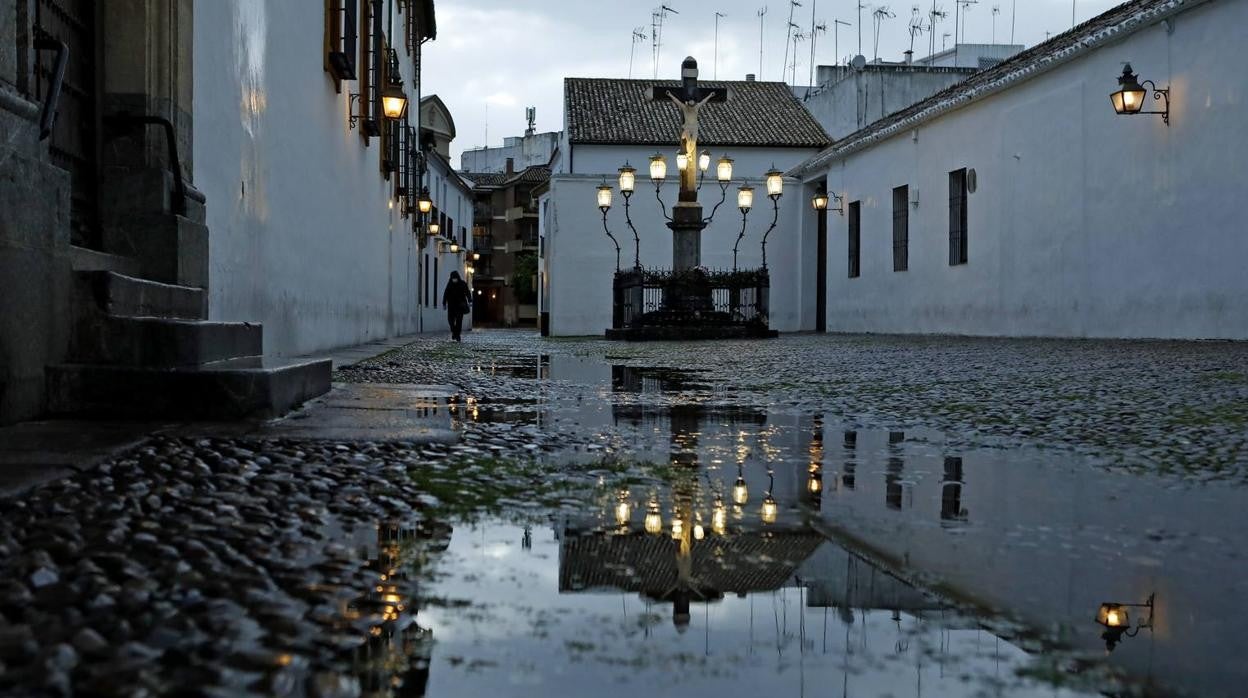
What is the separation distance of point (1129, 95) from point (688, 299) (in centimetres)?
902

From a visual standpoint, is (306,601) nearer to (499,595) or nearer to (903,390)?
(499,595)

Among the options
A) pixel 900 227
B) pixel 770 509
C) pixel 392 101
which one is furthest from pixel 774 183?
pixel 770 509

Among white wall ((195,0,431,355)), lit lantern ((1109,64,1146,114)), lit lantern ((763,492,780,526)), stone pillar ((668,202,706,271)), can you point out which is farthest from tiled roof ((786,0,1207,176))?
lit lantern ((763,492,780,526))

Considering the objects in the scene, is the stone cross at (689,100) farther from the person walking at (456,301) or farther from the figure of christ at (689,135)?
the person walking at (456,301)

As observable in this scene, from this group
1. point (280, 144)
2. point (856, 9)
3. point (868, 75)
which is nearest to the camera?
point (280, 144)

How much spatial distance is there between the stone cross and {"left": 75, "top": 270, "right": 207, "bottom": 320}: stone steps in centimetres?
1673

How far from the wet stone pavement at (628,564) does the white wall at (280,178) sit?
3438 mm

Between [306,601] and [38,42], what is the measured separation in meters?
3.81

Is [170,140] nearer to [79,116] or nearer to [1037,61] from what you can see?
[79,116]

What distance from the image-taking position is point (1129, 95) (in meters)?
15.2

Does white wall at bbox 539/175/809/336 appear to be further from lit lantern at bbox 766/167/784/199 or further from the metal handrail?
the metal handrail

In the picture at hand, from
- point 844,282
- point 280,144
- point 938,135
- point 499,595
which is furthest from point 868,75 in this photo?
point 499,595

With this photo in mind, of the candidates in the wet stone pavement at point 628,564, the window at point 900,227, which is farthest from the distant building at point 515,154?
the wet stone pavement at point 628,564

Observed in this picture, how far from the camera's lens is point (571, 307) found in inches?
1203
